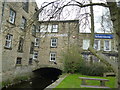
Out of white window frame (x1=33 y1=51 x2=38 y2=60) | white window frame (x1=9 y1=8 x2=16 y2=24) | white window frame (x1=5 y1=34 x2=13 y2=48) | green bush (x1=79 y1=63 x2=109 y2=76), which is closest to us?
white window frame (x1=5 y1=34 x2=13 y2=48)

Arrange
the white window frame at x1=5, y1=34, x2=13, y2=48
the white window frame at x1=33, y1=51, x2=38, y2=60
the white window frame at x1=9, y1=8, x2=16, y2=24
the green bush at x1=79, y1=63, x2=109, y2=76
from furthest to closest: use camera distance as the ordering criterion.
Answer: the white window frame at x1=33, y1=51, x2=38, y2=60 < the green bush at x1=79, y1=63, x2=109, y2=76 < the white window frame at x1=9, y1=8, x2=16, y2=24 < the white window frame at x1=5, y1=34, x2=13, y2=48

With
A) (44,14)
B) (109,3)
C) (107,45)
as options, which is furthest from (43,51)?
(109,3)

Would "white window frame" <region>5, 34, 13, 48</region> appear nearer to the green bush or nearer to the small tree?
the small tree

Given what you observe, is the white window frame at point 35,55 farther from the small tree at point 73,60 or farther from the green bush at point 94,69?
the green bush at point 94,69

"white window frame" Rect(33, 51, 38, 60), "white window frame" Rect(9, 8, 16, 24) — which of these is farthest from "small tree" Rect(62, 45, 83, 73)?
"white window frame" Rect(9, 8, 16, 24)

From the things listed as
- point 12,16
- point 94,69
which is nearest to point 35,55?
point 12,16

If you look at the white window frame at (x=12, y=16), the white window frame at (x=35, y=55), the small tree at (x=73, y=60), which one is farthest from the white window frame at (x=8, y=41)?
the white window frame at (x=35, y=55)

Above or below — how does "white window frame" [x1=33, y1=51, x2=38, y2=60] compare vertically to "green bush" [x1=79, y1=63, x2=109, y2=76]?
above

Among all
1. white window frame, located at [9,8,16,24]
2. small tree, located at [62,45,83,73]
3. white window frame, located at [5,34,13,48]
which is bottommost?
small tree, located at [62,45,83,73]

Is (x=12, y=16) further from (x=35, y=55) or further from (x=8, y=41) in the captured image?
(x=35, y=55)

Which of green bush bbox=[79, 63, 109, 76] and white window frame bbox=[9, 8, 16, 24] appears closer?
white window frame bbox=[9, 8, 16, 24]

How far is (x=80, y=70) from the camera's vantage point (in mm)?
16094

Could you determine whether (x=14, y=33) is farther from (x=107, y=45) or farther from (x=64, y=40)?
(x=107, y=45)

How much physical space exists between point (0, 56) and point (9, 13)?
4.59 meters
